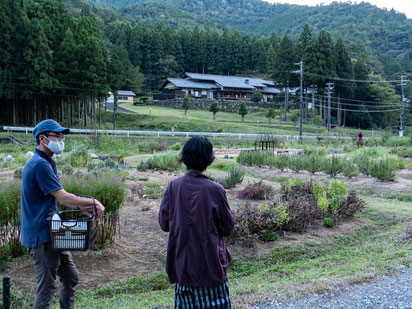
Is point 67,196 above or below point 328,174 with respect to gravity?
above

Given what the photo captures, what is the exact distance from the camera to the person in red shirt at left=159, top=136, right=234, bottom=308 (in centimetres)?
270

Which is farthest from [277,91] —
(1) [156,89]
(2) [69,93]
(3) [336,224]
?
(3) [336,224]

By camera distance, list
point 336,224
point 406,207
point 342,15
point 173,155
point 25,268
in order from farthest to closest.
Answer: point 342,15 → point 173,155 → point 406,207 → point 336,224 → point 25,268

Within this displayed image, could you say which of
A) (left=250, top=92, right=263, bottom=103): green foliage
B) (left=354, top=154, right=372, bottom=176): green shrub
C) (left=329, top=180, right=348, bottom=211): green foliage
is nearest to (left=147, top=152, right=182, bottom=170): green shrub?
(left=354, top=154, right=372, bottom=176): green shrub

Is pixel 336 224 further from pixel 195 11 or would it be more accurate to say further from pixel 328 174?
pixel 195 11

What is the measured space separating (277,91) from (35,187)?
72232 mm

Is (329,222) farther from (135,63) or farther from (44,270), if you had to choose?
(135,63)

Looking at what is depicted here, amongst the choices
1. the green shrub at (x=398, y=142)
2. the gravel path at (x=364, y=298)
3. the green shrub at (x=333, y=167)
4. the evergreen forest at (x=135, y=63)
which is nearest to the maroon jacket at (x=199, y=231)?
the gravel path at (x=364, y=298)

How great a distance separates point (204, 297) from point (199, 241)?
1.30 feet

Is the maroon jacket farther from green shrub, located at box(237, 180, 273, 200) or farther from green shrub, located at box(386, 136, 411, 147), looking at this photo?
green shrub, located at box(386, 136, 411, 147)

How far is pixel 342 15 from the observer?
520ft

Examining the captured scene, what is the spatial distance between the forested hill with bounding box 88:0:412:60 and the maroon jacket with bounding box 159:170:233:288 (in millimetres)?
117791

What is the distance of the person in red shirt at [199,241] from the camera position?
8.85 ft

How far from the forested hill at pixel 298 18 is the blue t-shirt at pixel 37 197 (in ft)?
387
